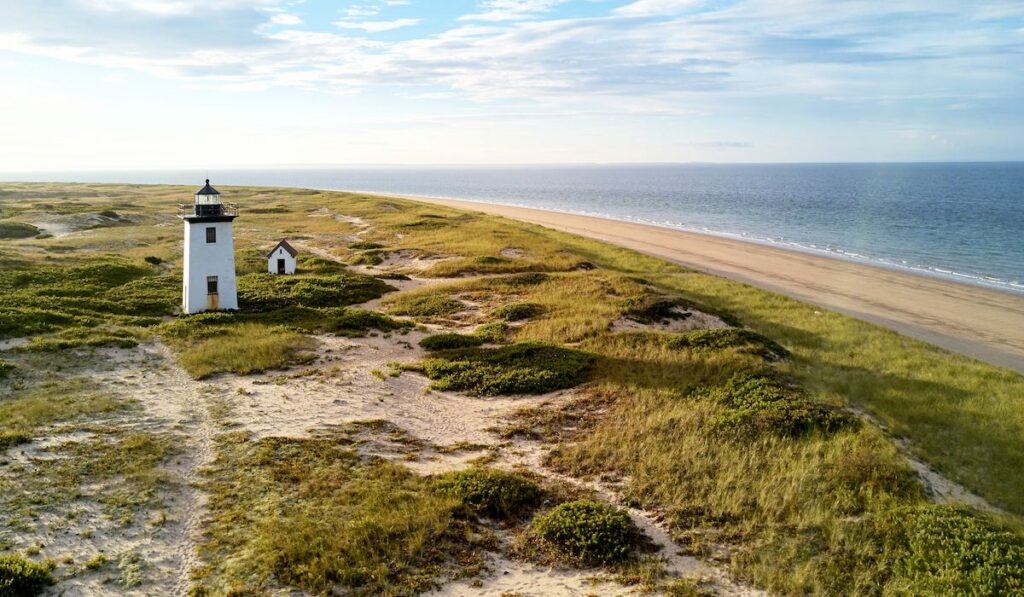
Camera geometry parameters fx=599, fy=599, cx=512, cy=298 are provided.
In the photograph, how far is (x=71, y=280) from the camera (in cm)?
3409

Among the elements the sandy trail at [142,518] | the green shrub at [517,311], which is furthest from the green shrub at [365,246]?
the sandy trail at [142,518]

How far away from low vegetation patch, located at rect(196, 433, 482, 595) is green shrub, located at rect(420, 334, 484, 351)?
33.1 feet

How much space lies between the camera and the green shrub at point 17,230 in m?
54.1

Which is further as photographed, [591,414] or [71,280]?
[71,280]

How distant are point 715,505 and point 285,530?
9078 mm

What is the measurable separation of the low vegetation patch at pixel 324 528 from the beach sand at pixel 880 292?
1191 inches

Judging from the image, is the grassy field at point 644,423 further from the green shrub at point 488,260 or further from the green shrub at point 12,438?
the green shrub at point 488,260

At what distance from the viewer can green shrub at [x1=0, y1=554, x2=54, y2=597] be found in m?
9.59

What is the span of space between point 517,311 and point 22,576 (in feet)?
73.3

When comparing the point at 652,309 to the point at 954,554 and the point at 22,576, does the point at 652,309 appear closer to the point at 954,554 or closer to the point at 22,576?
the point at 954,554

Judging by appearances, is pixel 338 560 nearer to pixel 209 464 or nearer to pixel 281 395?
pixel 209 464

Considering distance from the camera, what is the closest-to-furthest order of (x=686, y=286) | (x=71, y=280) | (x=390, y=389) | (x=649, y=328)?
(x=390, y=389) → (x=649, y=328) → (x=71, y=280) → (x=686, y=286)

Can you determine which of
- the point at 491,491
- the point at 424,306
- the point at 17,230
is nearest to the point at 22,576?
the point at 491,491

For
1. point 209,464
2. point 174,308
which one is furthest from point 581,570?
point 174,308
